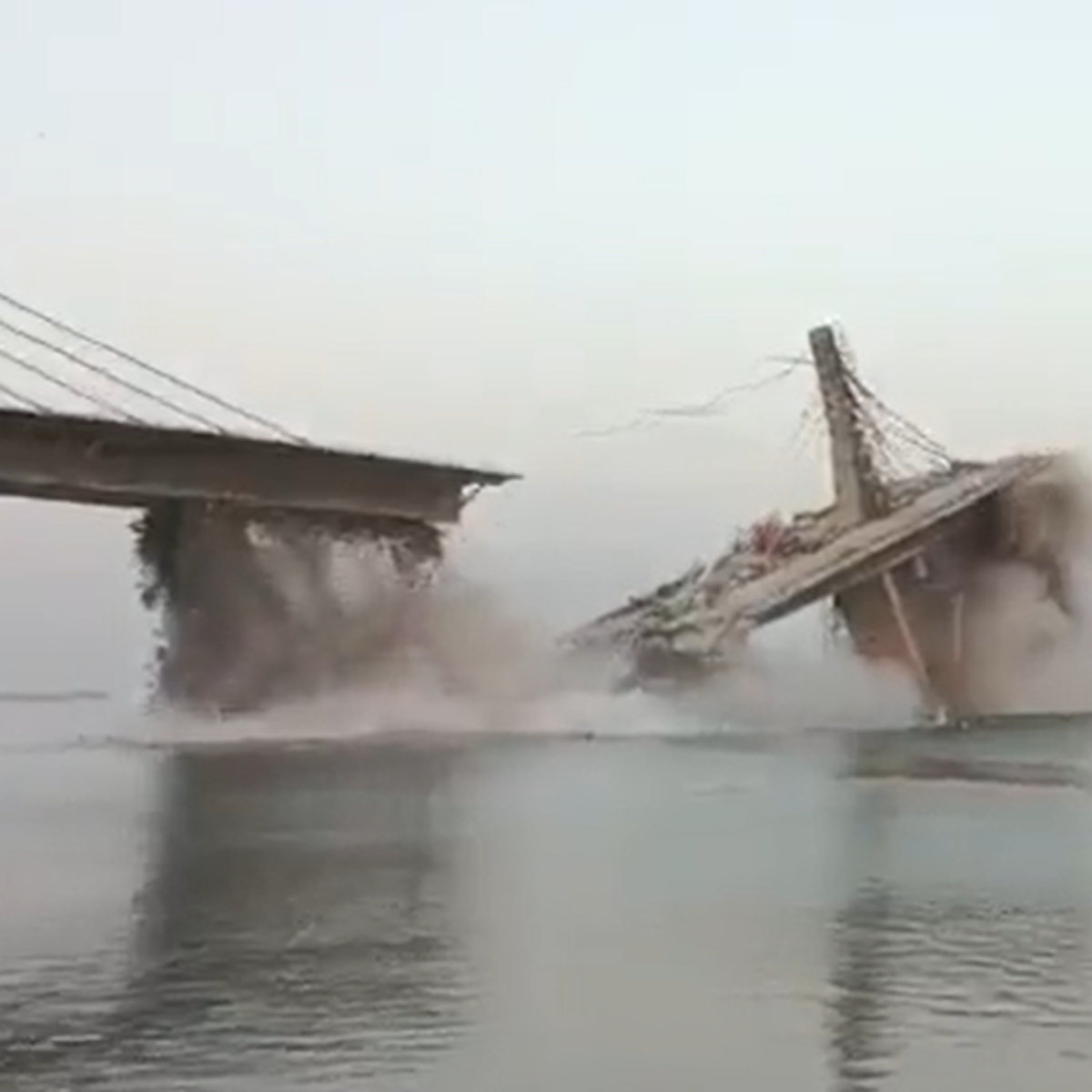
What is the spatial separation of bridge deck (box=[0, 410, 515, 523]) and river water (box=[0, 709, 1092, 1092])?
308 inches

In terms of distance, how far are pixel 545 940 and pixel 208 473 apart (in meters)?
18.2

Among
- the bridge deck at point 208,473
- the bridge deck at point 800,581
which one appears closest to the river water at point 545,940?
the bridge deck at point 208,473

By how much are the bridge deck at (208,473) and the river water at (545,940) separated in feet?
25.7

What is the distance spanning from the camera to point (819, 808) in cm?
1877

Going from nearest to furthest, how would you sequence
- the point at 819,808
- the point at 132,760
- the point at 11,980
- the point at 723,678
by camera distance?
1. the point at 11,980
2. the point at 819,808
3. the point at 132,760
4. the point at 723,678

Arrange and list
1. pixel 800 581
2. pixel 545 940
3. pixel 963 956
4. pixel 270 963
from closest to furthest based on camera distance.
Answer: pixel 270 963 → pixel 963 956 → pixel 545 940 → pixel 800 581

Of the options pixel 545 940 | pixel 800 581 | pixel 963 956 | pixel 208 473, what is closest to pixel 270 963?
pixel 545 940

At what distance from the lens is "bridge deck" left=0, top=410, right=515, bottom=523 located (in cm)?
2706

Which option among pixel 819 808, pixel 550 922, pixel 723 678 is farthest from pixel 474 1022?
pixel 723 678

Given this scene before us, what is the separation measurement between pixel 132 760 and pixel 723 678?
1084 cm

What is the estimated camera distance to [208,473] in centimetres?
2886

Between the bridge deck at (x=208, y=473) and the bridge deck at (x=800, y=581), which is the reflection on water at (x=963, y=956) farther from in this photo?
the bridge deck at (x=800, y=581)

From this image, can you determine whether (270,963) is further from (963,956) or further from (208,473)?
(208,473)

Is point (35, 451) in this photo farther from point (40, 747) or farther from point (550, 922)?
point (550, 922)
